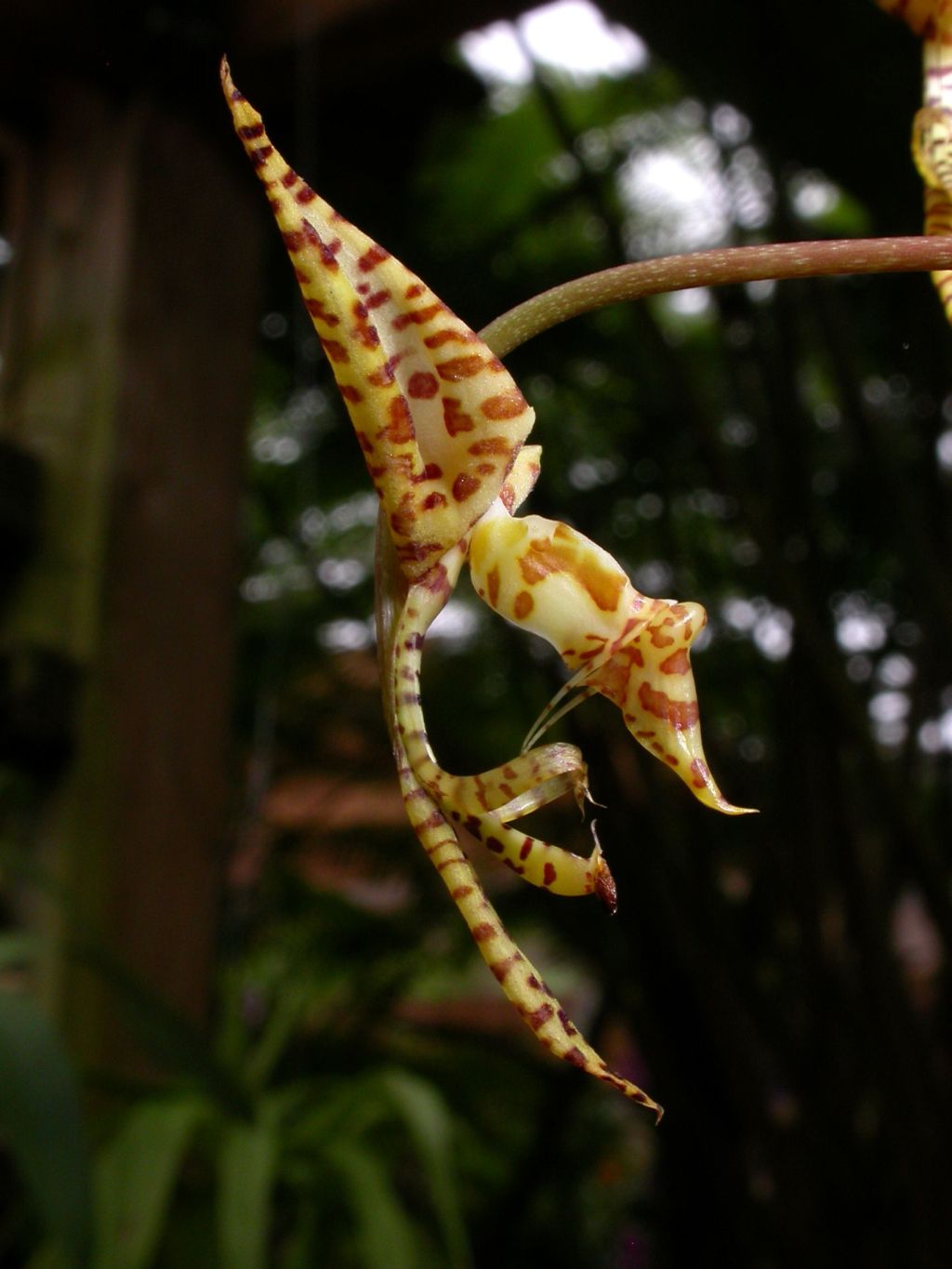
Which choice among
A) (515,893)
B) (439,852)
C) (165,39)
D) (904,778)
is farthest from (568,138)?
(515,893)

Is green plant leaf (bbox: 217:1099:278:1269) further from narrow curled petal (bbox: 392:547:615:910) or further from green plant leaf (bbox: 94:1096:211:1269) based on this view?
narrow curled petal (bbox: 392:547:615:910)

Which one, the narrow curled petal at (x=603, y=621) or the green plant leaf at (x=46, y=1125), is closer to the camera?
the narrow curled petal at (x=603, y=621)

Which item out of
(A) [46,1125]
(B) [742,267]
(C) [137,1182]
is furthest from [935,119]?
(C) [137,1182]

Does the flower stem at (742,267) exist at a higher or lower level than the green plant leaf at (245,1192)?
higher

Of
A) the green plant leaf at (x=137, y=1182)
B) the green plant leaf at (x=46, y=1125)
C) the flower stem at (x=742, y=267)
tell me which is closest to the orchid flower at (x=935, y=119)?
the flower stem at (x=742, y=267)

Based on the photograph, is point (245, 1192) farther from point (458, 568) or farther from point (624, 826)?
point (458, 568)

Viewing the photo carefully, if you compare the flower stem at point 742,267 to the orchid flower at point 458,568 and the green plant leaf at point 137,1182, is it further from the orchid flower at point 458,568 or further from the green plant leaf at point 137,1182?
the green plant leaf at point 137,1182

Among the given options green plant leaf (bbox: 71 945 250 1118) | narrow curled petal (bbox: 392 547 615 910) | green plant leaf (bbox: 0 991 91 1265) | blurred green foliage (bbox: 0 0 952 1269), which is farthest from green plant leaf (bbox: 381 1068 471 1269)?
narrow curled petal (bbox: 392 547 615 910)
